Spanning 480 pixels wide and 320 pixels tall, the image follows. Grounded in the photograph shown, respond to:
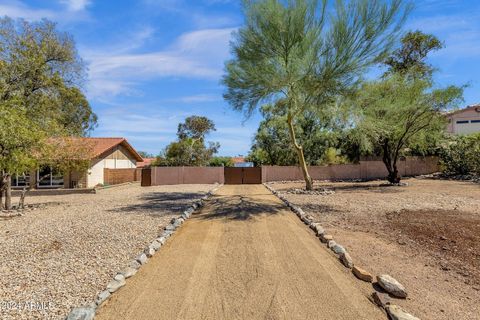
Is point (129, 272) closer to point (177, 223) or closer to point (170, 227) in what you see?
point (170, 227)

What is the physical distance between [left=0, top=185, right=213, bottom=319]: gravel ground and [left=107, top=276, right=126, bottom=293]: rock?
11 centimetres

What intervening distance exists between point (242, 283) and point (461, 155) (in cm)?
2406

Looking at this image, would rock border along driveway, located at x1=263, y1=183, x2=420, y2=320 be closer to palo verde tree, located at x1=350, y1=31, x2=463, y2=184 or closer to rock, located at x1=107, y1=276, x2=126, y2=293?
rock, located at x1=107, y1=276, x2=126, y2=293

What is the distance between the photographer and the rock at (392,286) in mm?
3853

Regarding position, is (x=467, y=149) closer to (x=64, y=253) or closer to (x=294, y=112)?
(x=294, y=112)

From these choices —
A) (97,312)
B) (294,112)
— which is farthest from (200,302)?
(294,112)

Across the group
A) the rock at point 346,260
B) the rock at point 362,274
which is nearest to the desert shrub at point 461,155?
the rock at point 346,260

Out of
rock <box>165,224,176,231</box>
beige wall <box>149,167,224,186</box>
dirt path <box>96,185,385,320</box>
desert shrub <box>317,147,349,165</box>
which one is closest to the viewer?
dirt path <box>96,185,385,320</box>

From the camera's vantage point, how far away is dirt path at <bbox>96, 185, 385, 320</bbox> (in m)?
3.54

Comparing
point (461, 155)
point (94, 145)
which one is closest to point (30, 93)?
point (94, 145)

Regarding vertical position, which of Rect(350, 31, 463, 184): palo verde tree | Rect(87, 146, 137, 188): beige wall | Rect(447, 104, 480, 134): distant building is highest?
Rect(447, 104, 480, 134): distant building

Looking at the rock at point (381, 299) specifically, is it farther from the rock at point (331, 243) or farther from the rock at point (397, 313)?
the rock at point (331, 243)

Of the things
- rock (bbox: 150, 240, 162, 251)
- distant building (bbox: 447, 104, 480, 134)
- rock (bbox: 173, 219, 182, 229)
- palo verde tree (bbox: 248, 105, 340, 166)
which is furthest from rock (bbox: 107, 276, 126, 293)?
distant building (bbox: 447, 104, 480, 134)

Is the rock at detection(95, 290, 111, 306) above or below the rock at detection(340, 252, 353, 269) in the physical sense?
below
